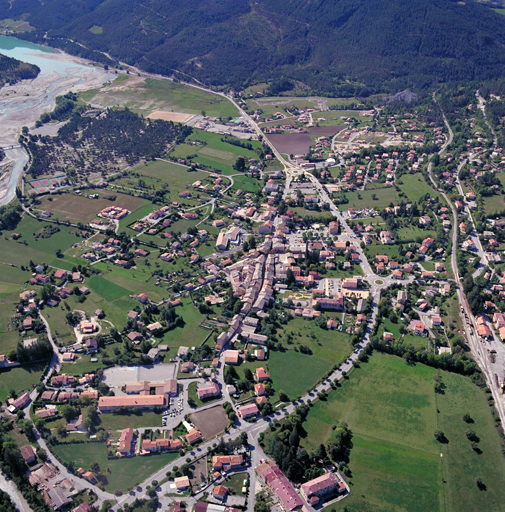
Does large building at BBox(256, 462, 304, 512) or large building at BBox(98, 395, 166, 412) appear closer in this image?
large building at BBox(256, 462, 304, 512)

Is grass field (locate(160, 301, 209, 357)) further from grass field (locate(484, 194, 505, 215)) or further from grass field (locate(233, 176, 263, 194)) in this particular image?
grass field (locate(484, 194, 505, 215))

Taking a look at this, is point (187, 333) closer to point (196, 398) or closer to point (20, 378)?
point (196, 398)

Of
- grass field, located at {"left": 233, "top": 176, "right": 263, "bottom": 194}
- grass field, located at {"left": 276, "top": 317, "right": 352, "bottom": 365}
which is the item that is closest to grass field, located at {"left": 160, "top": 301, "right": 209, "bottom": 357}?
grass field, located at {"left": 276, "top": 317, "right": 352, "bottom": 365}

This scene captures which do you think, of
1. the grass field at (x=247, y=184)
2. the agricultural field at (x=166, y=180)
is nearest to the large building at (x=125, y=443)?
the agricultural field at (x=166, y=180)

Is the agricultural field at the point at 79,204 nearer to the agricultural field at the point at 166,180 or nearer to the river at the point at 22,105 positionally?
the agricultural field at the point at 166,180

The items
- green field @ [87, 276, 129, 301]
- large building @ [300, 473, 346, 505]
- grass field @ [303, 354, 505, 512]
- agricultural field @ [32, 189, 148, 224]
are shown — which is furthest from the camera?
agricultural field @ [32, 189, 148, 224]

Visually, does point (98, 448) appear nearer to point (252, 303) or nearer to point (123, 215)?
point (252, 303)

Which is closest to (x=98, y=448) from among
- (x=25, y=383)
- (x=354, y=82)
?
(x=25, y=383)
